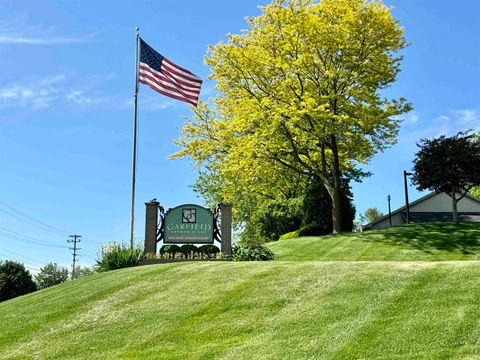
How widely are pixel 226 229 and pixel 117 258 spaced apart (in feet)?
14.4

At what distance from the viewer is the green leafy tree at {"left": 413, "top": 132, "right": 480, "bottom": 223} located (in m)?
29.0

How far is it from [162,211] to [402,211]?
34.3 metres

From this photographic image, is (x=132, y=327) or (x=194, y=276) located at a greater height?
(x=194, y=276)

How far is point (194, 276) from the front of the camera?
14.2 metres

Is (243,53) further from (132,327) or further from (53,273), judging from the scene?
(53,273)

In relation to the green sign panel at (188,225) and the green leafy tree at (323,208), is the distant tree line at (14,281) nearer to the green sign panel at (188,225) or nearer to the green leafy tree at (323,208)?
the green leafy tree at (323,208)

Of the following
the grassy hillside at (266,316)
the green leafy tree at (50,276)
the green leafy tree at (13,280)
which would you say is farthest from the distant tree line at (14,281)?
the grassy hillside at (266,316)

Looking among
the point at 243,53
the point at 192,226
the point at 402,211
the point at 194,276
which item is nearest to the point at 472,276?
the point at 194,276

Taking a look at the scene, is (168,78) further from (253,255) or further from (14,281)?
(14,281)

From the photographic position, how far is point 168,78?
23469mm

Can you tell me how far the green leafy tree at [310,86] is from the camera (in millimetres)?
29984

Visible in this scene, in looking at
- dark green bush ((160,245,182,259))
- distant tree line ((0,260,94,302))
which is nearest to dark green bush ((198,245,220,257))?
dark green bush ((160,245,182,259))

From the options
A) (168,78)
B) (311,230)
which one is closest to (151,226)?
(168,78)

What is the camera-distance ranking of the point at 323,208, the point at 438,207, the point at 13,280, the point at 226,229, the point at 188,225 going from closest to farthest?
the point at 226,229
the point at 188,225
the point at 323,208
the point at 438,207
the point at 13,280
